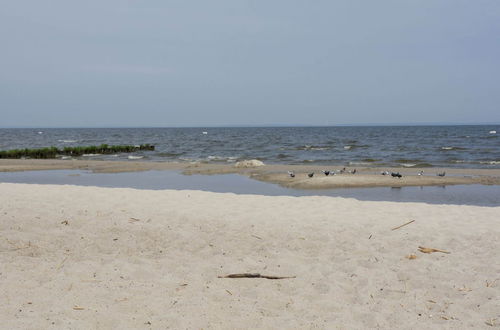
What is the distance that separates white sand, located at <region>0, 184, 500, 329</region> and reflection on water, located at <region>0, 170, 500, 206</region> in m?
4.51

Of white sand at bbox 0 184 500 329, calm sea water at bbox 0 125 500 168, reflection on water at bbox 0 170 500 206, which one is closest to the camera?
white sand at bbox 0 184 500 329

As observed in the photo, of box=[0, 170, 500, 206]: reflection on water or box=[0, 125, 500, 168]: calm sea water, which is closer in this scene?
box=[0, 170, 500, 206]: reflection on water

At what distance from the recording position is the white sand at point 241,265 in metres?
4.69

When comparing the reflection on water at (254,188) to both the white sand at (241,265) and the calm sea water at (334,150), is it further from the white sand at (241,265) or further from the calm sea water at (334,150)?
the calm sea water at (334,150)

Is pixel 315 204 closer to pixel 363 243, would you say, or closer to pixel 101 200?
pixel 363 243

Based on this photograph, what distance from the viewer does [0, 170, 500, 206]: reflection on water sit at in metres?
14.0

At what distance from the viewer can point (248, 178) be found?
66.0ft

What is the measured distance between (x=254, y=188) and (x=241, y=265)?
10272 mm

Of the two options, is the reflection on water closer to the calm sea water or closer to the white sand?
the white sand

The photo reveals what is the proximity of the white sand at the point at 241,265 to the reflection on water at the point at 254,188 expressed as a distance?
4505mm

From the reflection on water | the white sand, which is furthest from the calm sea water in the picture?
the white sand

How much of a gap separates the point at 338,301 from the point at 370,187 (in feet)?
40.3

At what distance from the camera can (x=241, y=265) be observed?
20.5ft

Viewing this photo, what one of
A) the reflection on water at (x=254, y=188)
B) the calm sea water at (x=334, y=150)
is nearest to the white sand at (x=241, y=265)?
the reflection on water at (x=254, y=188)
